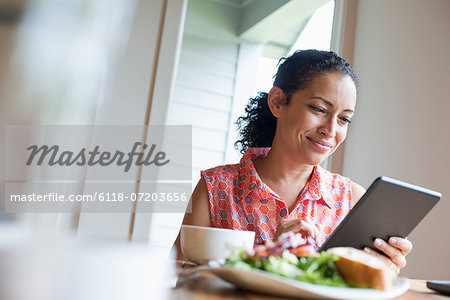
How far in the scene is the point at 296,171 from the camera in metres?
1.51

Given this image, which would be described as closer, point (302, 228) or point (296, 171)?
point (302, 228)

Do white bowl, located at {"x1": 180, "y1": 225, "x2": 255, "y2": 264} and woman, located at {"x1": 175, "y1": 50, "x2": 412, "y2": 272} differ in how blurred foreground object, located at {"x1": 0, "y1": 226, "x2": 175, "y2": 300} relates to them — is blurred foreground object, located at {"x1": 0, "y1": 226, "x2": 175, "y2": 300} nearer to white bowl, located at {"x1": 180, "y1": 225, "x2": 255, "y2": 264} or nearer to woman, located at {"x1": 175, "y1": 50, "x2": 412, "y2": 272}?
white bowl, located at {"x1": 180, "y1": 225, "x2": 255, "y2": 264}

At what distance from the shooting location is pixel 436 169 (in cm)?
169

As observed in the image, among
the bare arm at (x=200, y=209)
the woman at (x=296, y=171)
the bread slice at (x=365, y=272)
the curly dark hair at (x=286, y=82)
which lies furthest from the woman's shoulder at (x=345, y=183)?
the bread slice at (x=365, y=272)

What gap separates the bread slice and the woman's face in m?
0.78

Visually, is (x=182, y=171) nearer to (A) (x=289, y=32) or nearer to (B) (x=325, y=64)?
(A) (x=289, y=32)

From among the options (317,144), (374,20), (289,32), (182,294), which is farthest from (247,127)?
(289,32)

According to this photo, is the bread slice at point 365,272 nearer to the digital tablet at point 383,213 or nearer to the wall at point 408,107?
the digital tablet at point 383,213

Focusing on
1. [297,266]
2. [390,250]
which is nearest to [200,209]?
[390,250]

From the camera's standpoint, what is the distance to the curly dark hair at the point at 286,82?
1455 millimetres

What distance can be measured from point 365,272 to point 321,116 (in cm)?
83

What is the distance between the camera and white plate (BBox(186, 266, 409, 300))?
0.55 metres

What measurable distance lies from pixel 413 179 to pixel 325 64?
643mm

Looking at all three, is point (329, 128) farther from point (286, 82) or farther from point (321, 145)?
point (286, 82)
